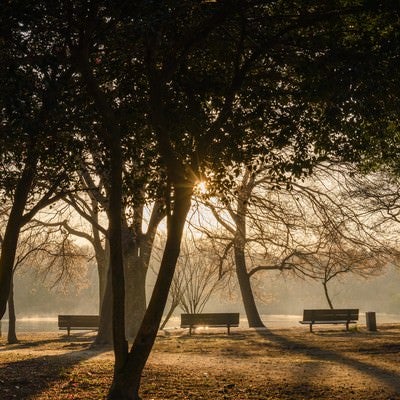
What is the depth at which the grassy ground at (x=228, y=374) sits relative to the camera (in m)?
Answer: 9.32

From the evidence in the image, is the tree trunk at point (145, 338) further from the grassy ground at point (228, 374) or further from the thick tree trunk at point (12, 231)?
the thick tree trunk at point (12, 231)

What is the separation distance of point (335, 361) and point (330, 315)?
31.9 feet

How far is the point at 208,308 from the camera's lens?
352ft

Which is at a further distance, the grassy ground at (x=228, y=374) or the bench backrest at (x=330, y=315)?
the bench backrest at (x=330, y=315)

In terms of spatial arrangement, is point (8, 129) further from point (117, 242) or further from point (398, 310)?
point (398, 310)

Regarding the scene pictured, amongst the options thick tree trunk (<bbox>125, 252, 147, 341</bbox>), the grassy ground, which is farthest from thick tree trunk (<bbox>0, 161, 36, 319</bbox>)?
thick tree trunk (<bbox>125, 252, 147, 341</bbox>)

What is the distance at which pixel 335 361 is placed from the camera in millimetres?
13172

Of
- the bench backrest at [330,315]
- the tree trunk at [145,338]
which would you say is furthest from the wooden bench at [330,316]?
the tree trunk at [145,338]

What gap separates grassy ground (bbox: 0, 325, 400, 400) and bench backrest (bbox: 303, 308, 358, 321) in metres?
5.85

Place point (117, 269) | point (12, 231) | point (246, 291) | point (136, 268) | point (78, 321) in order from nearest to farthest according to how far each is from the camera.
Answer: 1. point (117, 269)
2. point (12, 231)
3. point (136, 268)
4. point (78, 321)
5. point (246, 291)

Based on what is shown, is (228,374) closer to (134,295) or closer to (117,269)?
(117,269)

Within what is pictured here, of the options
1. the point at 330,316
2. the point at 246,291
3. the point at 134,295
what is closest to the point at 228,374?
the point at 134,295

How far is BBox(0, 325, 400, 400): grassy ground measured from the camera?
367 inches

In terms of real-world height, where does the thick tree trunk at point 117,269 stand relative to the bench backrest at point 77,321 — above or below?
above
